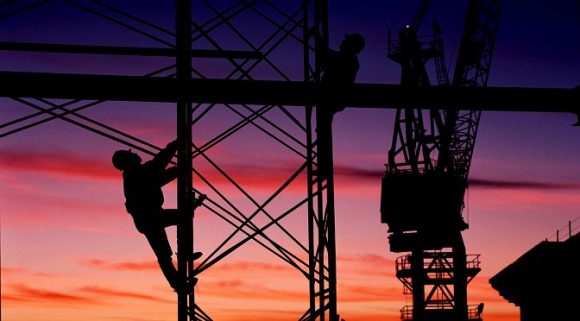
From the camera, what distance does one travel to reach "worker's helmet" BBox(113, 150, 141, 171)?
13672 mm

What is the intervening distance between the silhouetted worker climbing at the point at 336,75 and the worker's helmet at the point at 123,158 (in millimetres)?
3255

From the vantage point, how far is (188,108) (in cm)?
1523

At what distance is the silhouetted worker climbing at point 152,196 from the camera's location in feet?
45.3

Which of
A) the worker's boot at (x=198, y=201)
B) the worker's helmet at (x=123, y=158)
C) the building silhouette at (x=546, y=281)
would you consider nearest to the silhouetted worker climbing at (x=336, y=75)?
the worker's boot at (x=198, y=201)

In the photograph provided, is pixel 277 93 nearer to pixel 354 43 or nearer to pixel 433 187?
pixel 354 43

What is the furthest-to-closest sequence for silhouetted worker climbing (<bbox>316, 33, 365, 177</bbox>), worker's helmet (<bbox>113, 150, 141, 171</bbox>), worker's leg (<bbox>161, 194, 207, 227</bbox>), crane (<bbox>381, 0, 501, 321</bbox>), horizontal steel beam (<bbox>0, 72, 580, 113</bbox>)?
crane (<bbox>381, 0, 501, 321</bbox>) → silhouetted worker climbing (<bbox>316, 33, 365, 177</bbox>) → worker's leg (<bbox>161, 194, 207, 227</bbox>) → horizontal steel beam (<bbox>0, 72, 580, 113</bbox>) → worker's helmet (<bbox>113, 150, 141, 171</bbox>)

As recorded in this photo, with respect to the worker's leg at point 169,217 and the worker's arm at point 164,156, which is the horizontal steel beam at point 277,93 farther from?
the worker's leg at point 169,217

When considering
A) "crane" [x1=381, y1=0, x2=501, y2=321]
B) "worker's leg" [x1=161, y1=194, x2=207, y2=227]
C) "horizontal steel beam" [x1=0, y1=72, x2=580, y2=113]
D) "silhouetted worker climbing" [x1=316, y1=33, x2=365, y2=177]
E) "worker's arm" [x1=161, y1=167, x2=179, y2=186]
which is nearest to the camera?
"horizontal steel beam" [x1=0, y1=72, x2=580, y2=113]

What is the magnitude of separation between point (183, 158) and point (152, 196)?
0.82 m

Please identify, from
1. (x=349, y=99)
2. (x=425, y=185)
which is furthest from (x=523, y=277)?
(x=425, y=185)

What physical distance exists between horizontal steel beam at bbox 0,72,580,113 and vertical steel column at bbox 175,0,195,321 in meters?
0.41

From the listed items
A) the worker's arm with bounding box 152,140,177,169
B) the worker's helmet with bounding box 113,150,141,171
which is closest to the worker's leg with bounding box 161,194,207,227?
the worker's arm with bounding box 152,140,177,169

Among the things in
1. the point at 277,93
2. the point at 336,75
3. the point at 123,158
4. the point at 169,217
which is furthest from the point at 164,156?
the point at 336,75

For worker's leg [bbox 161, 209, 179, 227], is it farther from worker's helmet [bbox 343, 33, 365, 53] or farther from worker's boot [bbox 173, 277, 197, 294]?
worker's helmet [bbox 343, 33, 365, 53]
